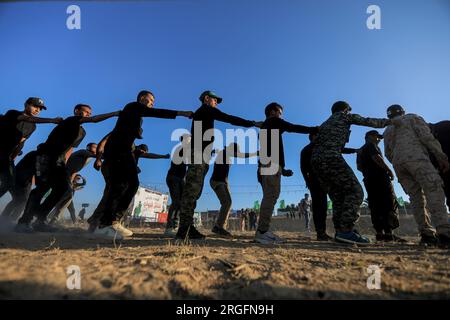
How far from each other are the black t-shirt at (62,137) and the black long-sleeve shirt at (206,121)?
81.9 inches

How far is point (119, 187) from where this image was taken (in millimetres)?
4180

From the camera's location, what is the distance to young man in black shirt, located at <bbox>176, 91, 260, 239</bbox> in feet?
13.2

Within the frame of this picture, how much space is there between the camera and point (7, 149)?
474 centimetres

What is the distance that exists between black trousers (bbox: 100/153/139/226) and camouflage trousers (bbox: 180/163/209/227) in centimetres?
90

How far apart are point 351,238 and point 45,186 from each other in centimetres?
474

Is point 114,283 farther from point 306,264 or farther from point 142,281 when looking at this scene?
point 306,264

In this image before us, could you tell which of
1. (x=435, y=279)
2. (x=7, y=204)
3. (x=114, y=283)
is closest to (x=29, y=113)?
(x=7, y=204)

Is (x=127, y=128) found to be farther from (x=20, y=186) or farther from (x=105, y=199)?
(x=20, y=186)

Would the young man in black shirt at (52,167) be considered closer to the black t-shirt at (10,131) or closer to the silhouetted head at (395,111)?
the black t-shirt at (10,131)

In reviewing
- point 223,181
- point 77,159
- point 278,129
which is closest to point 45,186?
point 77,159

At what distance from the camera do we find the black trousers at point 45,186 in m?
4.44
